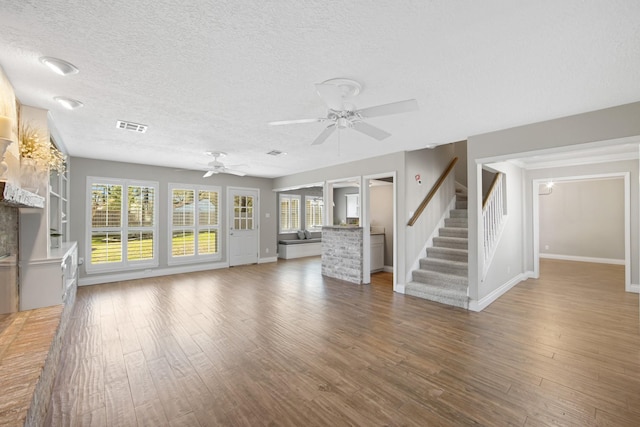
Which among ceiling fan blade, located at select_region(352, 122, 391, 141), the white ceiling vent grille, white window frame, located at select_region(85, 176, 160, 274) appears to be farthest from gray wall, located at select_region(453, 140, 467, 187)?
white window frame, located at select_region(85, 176, 160, 274)

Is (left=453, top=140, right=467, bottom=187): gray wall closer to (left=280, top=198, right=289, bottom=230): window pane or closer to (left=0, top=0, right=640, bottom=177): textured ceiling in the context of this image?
(left=0, top=0, right=640, bottom=177): textured ceiling

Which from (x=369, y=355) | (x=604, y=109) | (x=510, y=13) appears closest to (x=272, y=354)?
(x=369, y=355)

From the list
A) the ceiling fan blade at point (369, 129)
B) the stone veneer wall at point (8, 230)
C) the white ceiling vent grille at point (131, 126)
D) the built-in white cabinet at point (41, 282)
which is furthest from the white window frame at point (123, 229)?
the ceiling fan blade at point (369, 129)

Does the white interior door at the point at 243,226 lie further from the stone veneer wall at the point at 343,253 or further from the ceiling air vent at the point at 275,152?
the ceiling air vent at the point at 275,152

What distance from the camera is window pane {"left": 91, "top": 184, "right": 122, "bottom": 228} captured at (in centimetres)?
584

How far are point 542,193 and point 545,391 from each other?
8.59m

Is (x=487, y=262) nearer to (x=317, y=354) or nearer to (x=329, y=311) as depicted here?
(x=329, y=311)

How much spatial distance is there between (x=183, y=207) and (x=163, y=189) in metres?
0.62

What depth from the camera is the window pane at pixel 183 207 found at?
6.85 meters

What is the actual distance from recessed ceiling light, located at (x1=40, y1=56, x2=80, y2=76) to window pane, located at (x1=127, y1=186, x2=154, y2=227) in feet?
15.2

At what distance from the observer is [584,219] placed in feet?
26.3

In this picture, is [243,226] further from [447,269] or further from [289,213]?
[447,269]

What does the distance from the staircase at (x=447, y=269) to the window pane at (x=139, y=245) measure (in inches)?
225

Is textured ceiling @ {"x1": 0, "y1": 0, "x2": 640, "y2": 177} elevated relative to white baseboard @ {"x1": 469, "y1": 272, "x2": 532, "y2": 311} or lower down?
elevated
